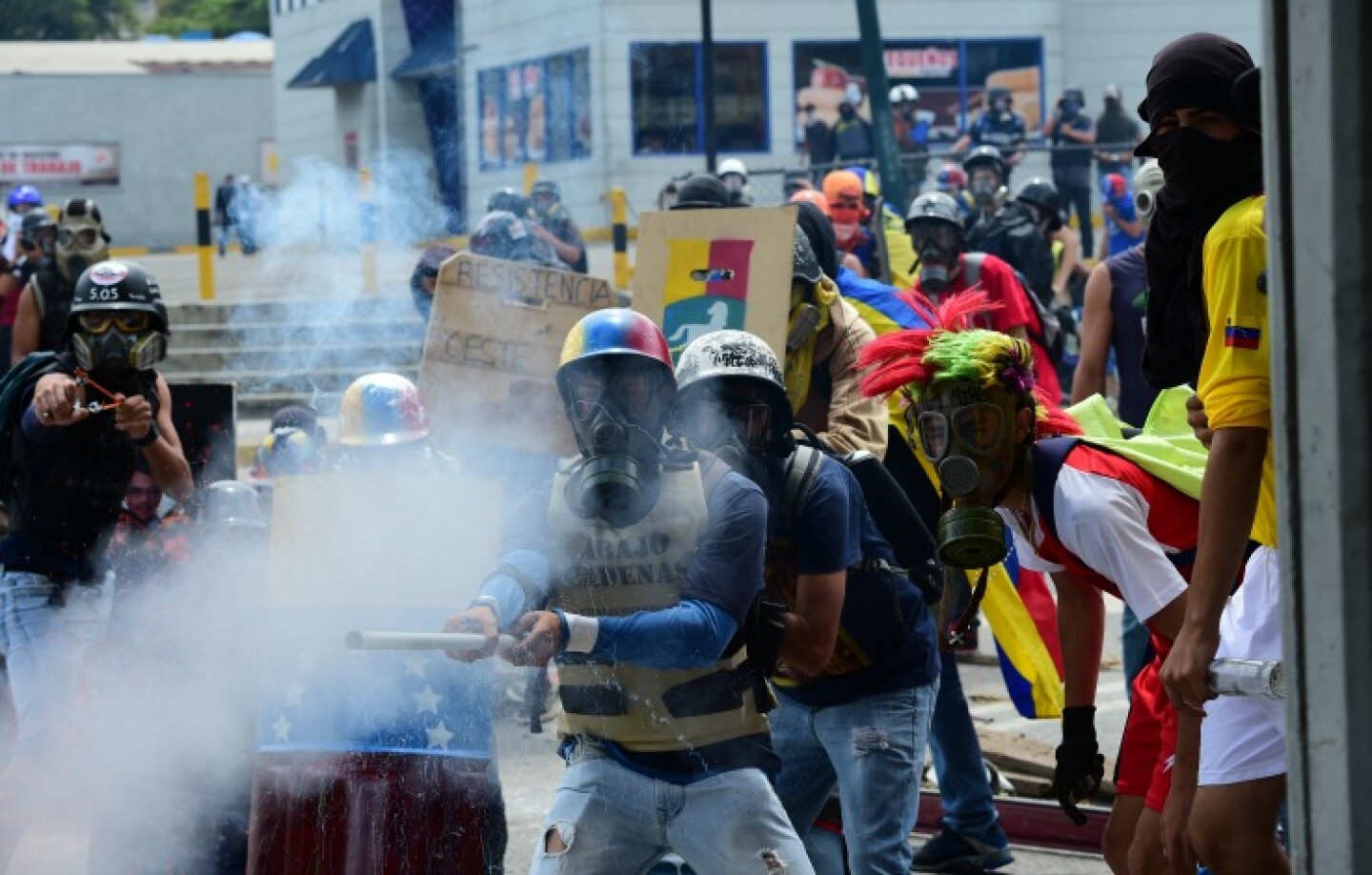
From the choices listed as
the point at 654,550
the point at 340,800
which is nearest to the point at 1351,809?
the point at 654,550

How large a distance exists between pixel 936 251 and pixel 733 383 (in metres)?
3.76

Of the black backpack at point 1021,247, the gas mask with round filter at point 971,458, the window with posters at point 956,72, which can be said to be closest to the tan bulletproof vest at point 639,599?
the gas mask with round filter at point 971,458

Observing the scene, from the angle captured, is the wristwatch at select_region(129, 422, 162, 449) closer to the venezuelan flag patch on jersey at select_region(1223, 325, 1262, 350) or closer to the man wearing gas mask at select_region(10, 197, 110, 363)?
the man wearing gas mask at select_region(10, 197, 110, 363)

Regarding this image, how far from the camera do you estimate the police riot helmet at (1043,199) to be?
36.5 ft

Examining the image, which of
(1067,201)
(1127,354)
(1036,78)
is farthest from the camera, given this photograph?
(1036,78)

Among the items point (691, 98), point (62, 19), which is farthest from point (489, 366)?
point (62, 19)

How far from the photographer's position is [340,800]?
4652mm

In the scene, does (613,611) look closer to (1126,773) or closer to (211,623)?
(1126,773)

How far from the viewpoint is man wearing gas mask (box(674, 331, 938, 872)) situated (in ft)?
14.4

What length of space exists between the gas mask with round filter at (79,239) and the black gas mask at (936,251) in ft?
12.6

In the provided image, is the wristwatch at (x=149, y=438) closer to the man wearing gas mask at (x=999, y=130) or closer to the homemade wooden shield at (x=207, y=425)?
the homemade wooden shield at (x=207, y=425)

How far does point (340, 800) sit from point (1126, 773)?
170 cm

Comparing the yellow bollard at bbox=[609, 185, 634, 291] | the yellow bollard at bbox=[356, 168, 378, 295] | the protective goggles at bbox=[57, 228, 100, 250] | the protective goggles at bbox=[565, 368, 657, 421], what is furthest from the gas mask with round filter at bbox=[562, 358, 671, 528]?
the yellow bollard at bbox=[609, 185, 634, 291]

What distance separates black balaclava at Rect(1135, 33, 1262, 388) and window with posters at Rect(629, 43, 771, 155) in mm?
11381
